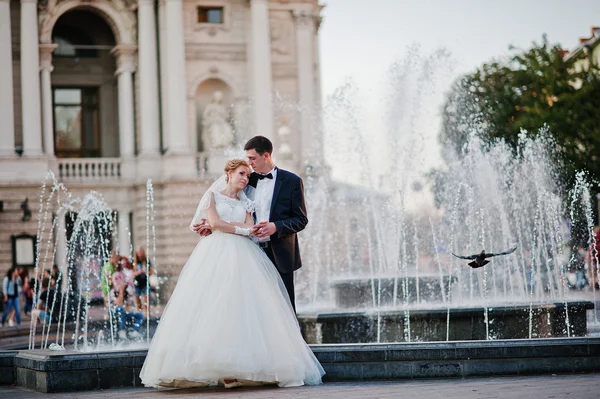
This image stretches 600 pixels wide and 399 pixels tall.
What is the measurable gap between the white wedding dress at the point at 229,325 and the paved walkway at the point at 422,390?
163 mm

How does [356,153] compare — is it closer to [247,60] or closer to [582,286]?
[582,286]

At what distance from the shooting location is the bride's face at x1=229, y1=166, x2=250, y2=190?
31.7ft

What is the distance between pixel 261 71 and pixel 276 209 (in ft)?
104

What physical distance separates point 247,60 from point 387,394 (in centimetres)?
3359

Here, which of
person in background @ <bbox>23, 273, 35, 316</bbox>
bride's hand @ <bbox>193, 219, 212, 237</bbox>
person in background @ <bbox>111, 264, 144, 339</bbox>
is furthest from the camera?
person in background @ <bbox>23, 273, 35, 316</bbox>

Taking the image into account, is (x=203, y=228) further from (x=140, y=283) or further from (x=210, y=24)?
(x=210, y=24)

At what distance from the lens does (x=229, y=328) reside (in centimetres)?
921

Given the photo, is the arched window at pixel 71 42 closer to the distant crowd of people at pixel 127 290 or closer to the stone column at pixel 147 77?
the stone column at pixel 147 77

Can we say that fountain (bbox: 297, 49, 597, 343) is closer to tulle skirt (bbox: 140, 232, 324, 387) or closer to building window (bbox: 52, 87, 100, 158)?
tulle skirt (bbox: 140, 232, 324, 387)

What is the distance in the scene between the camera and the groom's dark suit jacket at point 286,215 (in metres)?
9.61

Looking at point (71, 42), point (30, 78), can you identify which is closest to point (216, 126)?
point (30, 78)

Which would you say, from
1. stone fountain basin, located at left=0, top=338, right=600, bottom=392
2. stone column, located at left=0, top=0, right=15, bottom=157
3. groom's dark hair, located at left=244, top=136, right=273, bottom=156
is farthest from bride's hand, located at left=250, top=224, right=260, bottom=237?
stone column, located at left=0, top=0, right=15, bottom=157

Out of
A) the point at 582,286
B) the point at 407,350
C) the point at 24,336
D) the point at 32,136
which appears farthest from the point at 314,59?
the point at 407,350

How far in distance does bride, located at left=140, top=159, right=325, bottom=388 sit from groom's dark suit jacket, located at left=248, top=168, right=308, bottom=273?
0.12 meters
